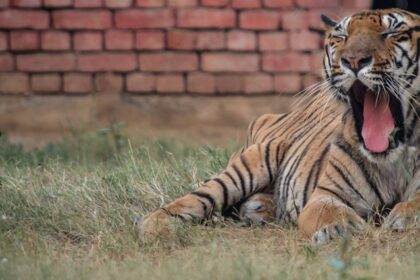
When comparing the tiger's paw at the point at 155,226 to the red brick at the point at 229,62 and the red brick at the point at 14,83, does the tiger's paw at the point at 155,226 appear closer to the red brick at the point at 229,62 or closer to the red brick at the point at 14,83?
the red brick at the point at 229,62

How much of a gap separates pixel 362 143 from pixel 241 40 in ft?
9.93

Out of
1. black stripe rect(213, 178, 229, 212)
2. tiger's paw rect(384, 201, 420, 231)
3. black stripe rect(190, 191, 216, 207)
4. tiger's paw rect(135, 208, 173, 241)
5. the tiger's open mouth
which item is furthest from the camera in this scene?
black stripe rect(213, 178, 229, 212)

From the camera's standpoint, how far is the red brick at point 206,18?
8.27 meters

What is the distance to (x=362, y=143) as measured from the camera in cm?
537

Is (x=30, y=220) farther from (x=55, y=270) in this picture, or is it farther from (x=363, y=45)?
(x=363, y=45)

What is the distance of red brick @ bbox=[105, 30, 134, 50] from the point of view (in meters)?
8.30

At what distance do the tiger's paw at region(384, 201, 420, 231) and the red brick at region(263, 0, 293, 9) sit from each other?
10.6ft

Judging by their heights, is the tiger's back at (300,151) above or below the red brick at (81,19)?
below

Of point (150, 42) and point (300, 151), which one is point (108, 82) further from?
point (300, 151)

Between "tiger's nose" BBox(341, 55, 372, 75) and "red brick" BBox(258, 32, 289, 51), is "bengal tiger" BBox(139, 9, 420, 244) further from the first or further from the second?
"red brick" BBox(258, 32, 289, 51)

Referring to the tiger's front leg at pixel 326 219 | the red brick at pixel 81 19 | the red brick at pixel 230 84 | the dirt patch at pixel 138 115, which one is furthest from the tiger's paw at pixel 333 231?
the red brick at pixel 81 19

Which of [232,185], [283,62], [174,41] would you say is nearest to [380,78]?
[232,185]

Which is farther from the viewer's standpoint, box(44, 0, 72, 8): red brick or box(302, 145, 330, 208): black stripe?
box(44, 0, 72, 8): red brick

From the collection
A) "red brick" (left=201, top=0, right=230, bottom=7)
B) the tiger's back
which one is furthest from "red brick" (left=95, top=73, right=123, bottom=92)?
the tiger's back
